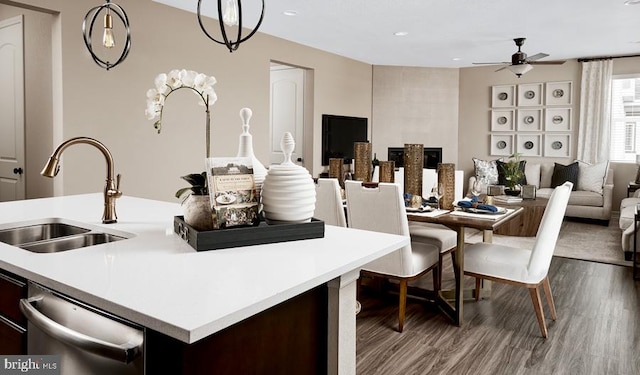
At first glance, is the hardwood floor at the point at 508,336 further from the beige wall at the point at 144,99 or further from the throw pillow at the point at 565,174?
Answer: the throw pillow at the point at 565,174

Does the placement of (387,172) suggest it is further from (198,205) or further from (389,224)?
(198,205)

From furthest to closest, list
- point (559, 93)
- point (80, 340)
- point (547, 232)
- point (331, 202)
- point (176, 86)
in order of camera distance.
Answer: point (559, 93), point (331, 202), point (547, 232), point (176, 86), point (80, 340)

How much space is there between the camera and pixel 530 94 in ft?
26.3

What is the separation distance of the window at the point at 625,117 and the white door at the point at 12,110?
7816 mm

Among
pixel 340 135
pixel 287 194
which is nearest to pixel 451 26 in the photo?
pixel 340 135

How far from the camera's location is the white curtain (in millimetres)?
7305

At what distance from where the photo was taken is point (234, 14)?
1.73 meters

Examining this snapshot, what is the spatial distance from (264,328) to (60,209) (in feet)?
4.79

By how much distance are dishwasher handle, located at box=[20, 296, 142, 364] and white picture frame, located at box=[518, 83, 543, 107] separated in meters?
8.17

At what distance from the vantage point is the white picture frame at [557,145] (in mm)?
7812

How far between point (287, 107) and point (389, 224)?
462 cm

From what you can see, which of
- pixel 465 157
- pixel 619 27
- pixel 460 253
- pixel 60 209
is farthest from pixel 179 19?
pixel 465 157

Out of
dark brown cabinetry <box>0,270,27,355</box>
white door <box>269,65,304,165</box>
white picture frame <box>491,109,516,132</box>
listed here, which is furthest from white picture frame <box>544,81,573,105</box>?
dark brown cabinetry <box>0,270,27,355</box>

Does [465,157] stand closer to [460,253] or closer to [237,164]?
[460,253]
